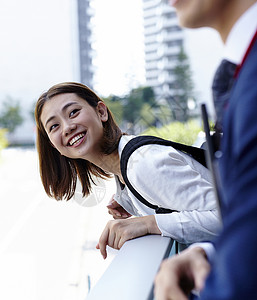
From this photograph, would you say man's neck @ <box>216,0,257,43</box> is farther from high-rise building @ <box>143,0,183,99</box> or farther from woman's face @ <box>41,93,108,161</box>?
high-rise building @ <box>143,0,183,99</box>

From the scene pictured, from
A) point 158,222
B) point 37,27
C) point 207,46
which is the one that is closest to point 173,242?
point 158,222

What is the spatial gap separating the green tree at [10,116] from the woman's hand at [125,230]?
65.6ft

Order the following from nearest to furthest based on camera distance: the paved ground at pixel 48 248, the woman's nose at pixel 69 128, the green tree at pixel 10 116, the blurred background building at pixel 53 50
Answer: the woman's nose at pixel 69 128 < the paved ground at pixel 48 248 < the blurred background building at pixel 53 50 < the green tree at pixel 10 116

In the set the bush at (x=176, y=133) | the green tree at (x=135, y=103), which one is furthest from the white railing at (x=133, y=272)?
the green tree at (x=135, y=103)

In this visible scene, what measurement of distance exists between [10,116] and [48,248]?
62.1 feet

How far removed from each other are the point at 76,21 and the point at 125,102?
4.01m

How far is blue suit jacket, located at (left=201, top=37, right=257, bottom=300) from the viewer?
0.20 m

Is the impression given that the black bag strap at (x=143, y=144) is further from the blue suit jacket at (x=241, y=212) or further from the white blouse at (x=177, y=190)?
the blue suit jacket at (x=241, y=212)

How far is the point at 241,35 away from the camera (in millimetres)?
276

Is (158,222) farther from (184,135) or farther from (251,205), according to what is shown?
(184,135)

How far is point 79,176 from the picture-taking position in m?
0.99

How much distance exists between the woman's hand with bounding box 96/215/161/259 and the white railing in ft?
0.07

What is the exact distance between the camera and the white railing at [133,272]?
379 mm

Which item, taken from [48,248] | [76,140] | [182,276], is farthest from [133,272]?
[48,248]
